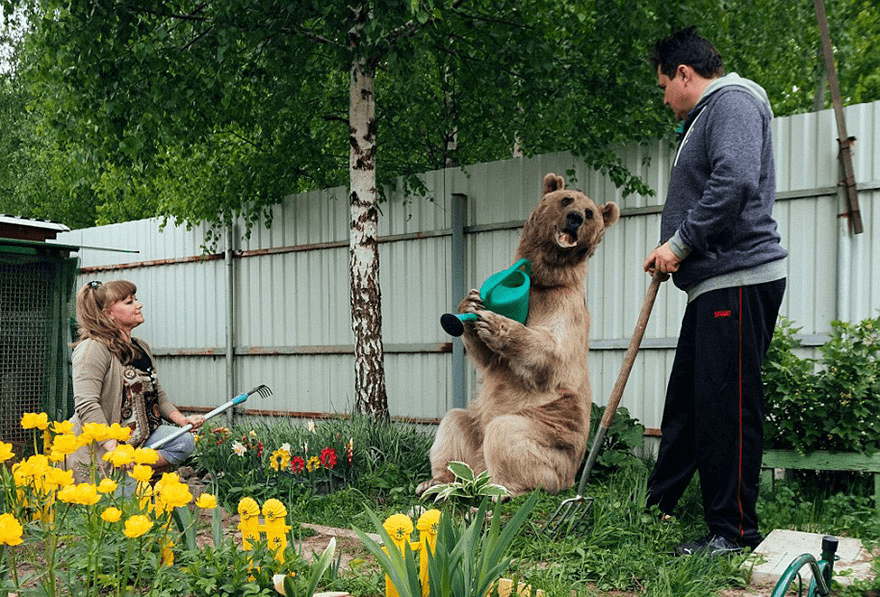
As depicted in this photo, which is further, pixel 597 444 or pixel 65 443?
pixel 597 444

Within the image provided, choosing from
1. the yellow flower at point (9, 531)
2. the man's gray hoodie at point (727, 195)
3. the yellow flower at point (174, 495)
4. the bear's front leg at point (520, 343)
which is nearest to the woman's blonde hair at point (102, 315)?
the bear's front leg at point (520, 343)

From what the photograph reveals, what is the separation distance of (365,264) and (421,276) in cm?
121

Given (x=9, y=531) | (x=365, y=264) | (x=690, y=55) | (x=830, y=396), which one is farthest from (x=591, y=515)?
(x=365, y=264)

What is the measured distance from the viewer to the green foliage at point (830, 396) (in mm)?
4023

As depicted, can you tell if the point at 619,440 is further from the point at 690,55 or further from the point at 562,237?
the point at 690,55

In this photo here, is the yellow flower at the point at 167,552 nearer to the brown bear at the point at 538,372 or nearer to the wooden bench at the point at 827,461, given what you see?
the brown bear at the point at 538,372

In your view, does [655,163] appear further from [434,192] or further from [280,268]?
[280,268]

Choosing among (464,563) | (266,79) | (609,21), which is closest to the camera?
(464,563)

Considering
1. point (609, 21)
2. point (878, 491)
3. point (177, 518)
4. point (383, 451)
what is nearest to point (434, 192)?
point (609, 21)

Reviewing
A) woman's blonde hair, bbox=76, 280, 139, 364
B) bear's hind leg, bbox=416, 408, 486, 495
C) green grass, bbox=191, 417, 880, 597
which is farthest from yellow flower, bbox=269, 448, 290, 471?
woman's blonde hair, bbox=76, 280, 139, 364

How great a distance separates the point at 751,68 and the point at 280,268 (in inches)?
216

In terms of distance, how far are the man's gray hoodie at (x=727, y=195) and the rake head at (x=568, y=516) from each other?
1.03 meters

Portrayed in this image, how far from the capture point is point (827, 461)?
13.3 ft

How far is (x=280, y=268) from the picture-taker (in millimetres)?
7883
